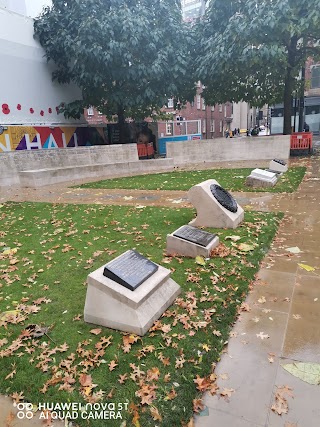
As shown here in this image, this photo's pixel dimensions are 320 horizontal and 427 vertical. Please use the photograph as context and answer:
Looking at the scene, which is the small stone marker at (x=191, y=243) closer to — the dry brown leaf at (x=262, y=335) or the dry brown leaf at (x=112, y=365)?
the dry brown leaf at (x=262, y=335)

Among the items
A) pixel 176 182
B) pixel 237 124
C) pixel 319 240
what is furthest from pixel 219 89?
pixel 237 124

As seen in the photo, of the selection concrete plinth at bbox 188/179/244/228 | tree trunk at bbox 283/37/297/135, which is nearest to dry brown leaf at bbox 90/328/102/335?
Answer: concrete plinth at bbox 188/179/244/228

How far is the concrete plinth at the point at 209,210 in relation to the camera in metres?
6.70

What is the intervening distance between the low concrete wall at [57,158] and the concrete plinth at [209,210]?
35.5 feet

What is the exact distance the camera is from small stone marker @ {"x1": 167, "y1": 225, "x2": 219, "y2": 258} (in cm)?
535

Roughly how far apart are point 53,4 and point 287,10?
45.3 feet

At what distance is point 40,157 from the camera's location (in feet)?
51.6

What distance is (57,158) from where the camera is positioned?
16391mm

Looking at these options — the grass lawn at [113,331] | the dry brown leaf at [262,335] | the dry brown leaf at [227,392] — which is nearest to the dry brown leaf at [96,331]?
the grass lawn at [113,331]

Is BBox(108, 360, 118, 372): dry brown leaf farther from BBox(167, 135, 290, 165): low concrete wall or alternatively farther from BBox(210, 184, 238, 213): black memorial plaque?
BBox(167, 135, 290, 165): low concrete wall

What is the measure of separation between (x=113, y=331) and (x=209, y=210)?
3832 millimetres

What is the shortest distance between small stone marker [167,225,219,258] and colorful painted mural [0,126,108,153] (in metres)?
14.6

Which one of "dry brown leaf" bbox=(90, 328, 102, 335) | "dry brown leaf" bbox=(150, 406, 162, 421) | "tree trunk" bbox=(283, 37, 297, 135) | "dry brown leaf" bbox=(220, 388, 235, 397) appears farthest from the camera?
"tree trunk" bbox=(283, 37, 297, 135)

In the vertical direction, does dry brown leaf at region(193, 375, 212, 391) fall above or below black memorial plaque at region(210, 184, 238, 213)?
below
